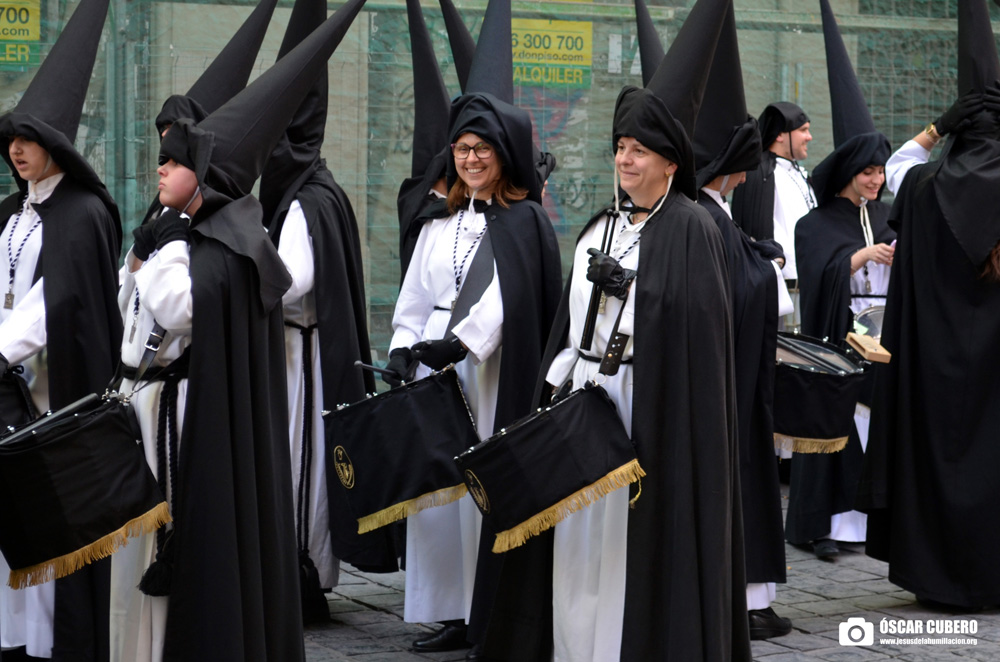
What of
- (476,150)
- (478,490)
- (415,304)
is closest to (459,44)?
(476,150)

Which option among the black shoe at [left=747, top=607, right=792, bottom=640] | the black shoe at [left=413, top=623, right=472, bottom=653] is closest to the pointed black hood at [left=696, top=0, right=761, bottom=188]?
the black shoe at [left=747, top=607, right=792, bottom=640]

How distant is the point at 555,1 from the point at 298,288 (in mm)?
→ 4630

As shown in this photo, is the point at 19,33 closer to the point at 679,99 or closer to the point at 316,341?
the point at 316,341

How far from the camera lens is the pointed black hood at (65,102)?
5828 mm

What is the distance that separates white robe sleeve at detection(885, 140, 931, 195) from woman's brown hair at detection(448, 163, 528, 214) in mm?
2245

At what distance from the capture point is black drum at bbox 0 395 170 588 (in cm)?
413

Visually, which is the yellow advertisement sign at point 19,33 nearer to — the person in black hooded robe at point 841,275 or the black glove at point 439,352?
the black glove at point 439,352

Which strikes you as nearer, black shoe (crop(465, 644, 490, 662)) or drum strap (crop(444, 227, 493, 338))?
black shoe (crop(465, 644, 490, 662))

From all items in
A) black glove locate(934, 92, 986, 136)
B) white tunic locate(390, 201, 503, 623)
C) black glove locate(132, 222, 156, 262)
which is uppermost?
black glove locate(934, 92, 986, 136)

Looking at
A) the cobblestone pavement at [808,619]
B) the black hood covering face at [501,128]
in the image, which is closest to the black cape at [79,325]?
the cobblestone pavement at [808,619]

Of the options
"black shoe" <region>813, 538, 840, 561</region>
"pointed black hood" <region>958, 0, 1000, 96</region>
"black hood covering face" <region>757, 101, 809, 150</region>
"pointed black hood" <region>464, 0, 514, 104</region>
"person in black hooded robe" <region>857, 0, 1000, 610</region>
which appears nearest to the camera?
"pointed black hood" <region>464, 0, 514, 104</region>

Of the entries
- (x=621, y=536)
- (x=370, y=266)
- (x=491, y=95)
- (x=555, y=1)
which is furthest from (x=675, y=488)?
(x=555, y=1)

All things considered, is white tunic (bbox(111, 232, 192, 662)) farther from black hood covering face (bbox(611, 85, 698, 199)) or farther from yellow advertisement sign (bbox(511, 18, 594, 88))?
yellow advertisement sign (bbox(511, 18, 594, 88))

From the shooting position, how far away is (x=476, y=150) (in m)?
5.98
